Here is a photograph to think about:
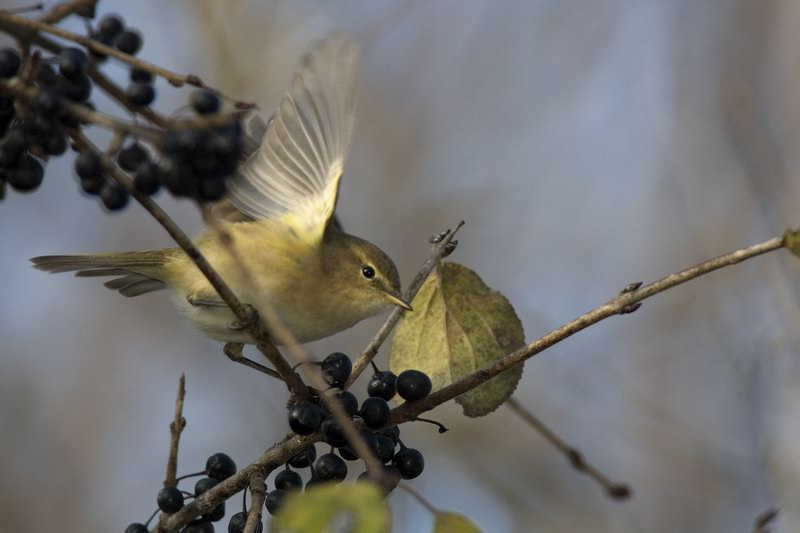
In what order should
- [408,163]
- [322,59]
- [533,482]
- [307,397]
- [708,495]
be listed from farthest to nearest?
[408,163]
[533,482]
[708,495]
[322,59]
[307,397]

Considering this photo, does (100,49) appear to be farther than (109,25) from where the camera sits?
No

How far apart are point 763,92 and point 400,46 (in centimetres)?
424

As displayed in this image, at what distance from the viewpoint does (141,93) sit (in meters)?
2.44

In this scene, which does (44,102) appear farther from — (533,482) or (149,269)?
(533,482)

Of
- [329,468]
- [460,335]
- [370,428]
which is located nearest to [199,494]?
[329,468]

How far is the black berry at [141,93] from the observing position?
239cm

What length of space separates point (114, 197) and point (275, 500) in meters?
1.37

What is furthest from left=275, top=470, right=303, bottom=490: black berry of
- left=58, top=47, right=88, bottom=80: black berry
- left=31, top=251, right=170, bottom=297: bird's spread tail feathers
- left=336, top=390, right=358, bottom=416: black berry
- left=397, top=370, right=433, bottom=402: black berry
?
left=31, top=251, right=170, bottom=297: bird's spread tail feathers

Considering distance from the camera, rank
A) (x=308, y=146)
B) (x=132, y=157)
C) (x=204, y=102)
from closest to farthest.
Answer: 1. (x=204, y=102)
2. (x=132, y=157)
3. (x=308, y=146)

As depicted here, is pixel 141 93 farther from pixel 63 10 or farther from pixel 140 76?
pixel 63 10

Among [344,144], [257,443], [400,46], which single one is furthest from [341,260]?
[400,46]

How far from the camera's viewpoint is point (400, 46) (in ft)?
34.7

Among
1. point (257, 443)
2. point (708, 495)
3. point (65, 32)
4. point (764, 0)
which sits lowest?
point (257, 443)

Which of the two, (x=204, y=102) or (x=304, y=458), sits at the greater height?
(x=204, y=102)
